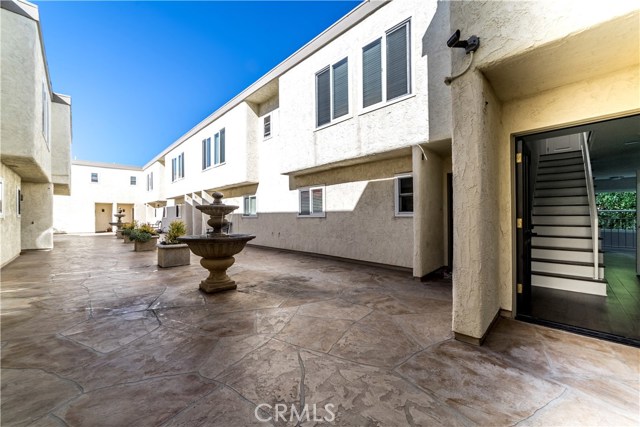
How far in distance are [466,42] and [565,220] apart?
5.33 meters

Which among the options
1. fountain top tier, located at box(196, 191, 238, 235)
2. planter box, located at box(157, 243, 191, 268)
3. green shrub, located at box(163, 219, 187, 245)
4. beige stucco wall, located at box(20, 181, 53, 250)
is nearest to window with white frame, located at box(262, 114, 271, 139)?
green shrub, located at box(163, 219, 187, 245)

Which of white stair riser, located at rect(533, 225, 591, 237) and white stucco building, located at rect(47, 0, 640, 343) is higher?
white stucco building, located at rect(47, 0, 640, 343)

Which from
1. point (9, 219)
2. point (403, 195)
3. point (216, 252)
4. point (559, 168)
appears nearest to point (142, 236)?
point (9, 219)

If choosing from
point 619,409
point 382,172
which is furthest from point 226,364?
point 382,172

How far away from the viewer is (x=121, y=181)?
27828mm

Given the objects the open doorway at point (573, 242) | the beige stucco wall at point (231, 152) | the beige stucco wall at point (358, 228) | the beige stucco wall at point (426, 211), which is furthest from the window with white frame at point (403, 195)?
the beige stucco wall at point (231, 152)

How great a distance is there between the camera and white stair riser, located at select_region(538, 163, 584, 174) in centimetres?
738

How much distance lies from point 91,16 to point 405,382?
12958 millimetres

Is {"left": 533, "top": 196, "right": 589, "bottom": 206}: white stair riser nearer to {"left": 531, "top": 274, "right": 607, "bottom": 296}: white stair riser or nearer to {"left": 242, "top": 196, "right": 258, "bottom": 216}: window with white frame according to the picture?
{"left": 531, "top": 274, "right": 607, "bottom": 296}: white stair riser

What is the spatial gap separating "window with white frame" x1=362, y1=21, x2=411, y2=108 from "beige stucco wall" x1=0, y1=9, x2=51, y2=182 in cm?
948

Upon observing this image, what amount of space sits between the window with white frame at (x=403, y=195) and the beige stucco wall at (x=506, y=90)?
332 centimetres

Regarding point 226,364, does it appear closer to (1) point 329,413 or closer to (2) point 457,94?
(1) point 329,413

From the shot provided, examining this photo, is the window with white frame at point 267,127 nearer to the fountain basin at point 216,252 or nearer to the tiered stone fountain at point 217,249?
the tiered stone fountain at point 217,249

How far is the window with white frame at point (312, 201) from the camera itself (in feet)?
31.2
